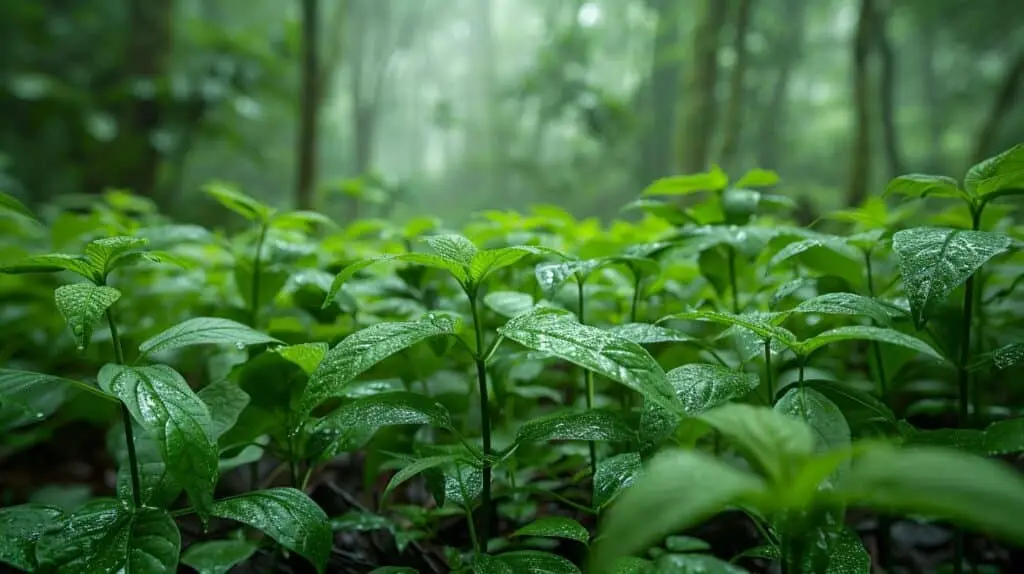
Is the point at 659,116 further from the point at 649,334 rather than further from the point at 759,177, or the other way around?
the point at 649,334

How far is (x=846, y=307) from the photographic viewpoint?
2.41 feet

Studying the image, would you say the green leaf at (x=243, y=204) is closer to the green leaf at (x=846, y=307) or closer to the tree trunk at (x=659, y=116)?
the green leaf at (x=846, y=307)

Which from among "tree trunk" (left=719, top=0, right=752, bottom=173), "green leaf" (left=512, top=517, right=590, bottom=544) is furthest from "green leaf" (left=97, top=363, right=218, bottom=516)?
"tree trunk" (left=719, top=0, right=752, bottom=173)

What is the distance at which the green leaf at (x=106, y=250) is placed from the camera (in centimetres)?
77

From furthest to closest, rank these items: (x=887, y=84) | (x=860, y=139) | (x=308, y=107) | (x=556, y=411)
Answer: (x=887, y=84) → (x=860, y=139) → (x=308, y=107) → (x=556, y=411)

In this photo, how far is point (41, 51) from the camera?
5164 mm

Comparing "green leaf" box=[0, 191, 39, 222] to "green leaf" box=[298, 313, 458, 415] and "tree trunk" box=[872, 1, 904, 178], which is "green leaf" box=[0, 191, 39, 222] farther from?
"tree trunk" box=[872, 1, 904, 178]

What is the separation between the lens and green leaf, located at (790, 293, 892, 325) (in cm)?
72

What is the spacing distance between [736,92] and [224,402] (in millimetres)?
3380

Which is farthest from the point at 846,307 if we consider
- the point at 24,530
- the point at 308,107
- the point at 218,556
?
the point at 308,107

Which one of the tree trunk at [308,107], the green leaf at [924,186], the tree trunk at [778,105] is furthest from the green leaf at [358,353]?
the tree trunk at [778,105]

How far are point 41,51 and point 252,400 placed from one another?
242 inches

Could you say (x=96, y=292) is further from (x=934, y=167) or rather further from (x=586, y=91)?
(x=934, y=167)

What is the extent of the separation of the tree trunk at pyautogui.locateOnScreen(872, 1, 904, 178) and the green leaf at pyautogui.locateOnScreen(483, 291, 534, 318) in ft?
12.0
